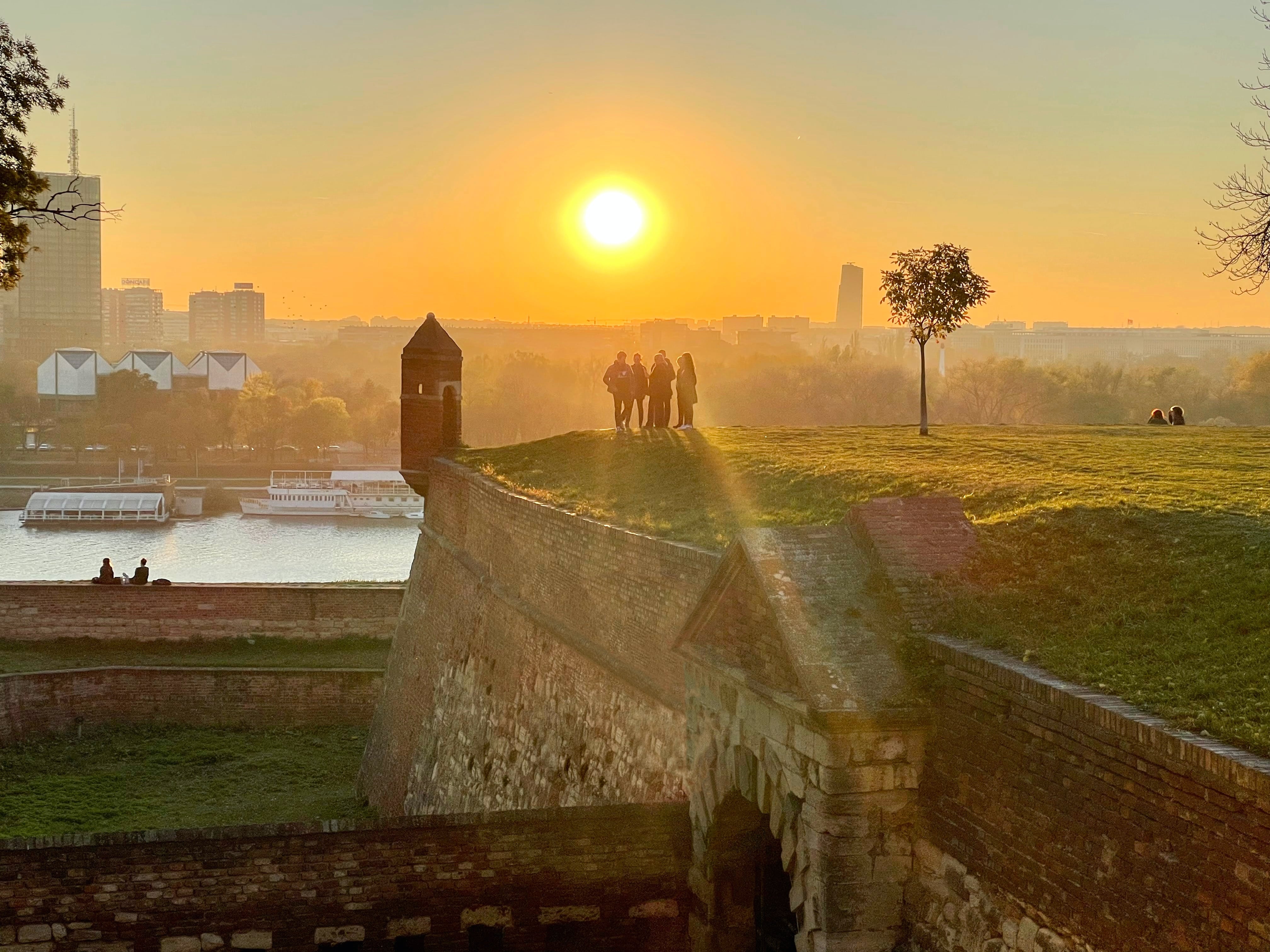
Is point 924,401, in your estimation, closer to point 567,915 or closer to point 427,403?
point 427,403

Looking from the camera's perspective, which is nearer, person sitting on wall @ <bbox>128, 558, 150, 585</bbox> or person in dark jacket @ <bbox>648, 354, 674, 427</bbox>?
person in dark jacket @ <bbox>648, 354, 674, 427</bbox>

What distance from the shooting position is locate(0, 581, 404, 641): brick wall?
2458 centimetres

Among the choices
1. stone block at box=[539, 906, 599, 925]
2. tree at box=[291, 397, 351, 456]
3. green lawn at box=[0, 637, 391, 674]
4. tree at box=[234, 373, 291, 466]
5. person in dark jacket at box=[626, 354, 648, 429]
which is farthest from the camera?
tree at box=[291, 397, 351, 456]

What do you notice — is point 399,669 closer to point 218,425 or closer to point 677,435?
point 677,435

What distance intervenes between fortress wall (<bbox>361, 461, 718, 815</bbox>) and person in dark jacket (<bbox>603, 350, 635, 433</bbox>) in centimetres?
272

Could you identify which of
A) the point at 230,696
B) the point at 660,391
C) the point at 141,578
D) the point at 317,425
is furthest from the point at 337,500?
the point at 660,391

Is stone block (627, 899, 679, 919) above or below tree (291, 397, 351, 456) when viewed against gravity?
below

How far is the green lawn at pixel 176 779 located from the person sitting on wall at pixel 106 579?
4425 millimetres

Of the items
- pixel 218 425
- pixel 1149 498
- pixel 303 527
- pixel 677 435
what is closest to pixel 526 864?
pixel 1149 498

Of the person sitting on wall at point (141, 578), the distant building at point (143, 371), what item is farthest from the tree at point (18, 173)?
the distant building at point (143, 371)

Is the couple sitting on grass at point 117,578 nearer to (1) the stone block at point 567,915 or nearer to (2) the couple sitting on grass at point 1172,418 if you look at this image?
(2) the couple sitting on grass at point 1172,418

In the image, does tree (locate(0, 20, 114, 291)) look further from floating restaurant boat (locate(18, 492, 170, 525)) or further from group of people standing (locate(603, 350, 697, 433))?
floating restaurant boat (locate(18, 492, 170, 525))

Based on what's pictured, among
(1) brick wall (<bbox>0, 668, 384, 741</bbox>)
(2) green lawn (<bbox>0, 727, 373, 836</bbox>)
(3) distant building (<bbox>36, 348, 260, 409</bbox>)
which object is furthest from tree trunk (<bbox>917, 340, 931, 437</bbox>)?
(3) distant building (<bbox>36, 348, 260, 409</bbox>)

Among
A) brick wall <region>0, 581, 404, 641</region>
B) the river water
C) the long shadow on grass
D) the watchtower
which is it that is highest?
the watchtower
